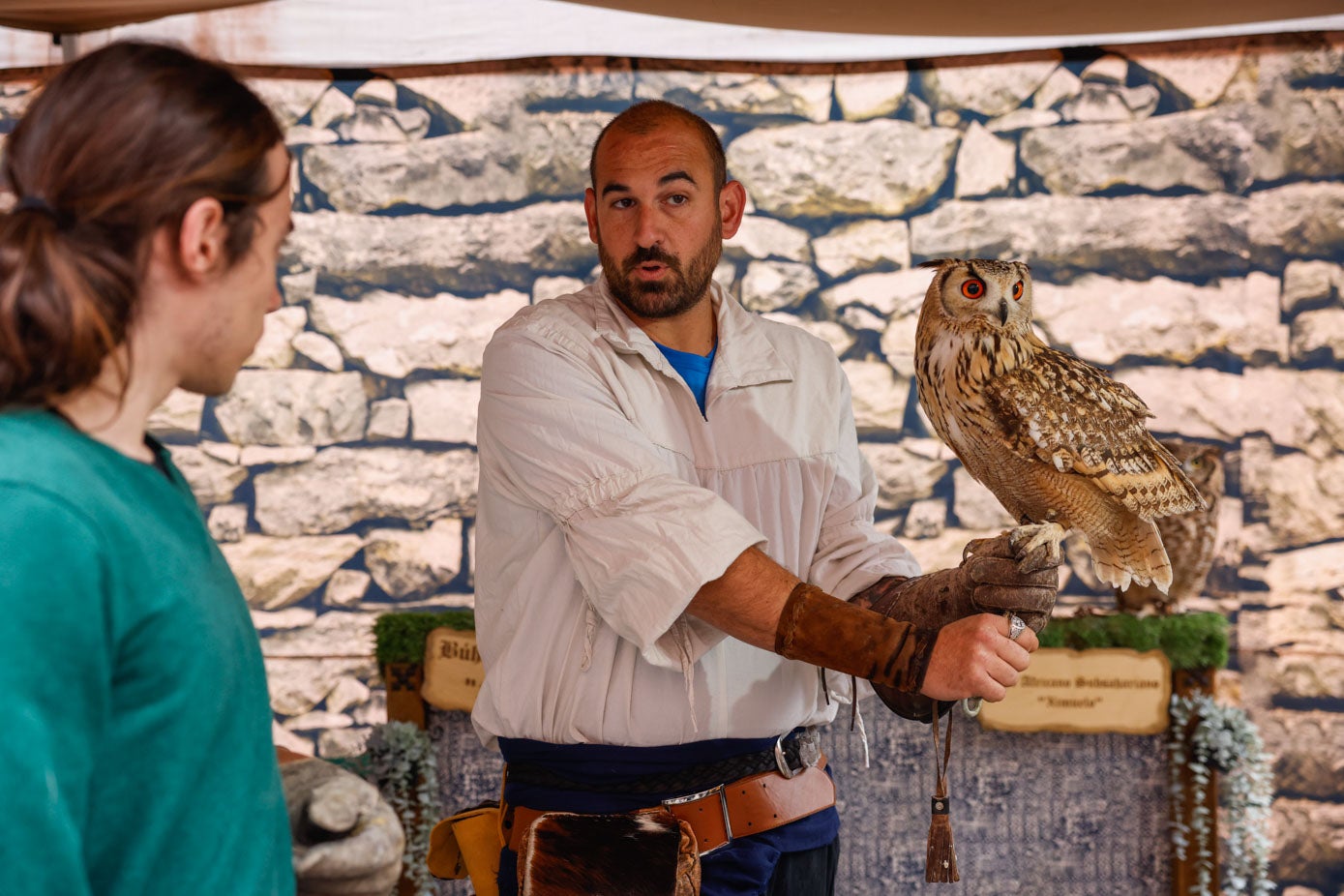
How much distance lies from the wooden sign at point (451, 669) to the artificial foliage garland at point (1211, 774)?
1.66 meters

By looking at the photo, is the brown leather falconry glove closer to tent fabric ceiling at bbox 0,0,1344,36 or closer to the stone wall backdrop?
tent fabric ceiling at bbox 0,0,1344,36

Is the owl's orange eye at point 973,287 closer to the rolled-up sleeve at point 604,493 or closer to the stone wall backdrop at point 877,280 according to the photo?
the rolled-up sleeve at point 604,493

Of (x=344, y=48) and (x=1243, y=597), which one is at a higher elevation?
(x=344, y=48)

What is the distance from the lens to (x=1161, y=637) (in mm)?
2580

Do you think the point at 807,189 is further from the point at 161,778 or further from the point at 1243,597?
the point at 161,778

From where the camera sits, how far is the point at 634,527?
1535 mm

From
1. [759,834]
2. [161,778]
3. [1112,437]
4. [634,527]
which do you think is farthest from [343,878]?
[1112,437]

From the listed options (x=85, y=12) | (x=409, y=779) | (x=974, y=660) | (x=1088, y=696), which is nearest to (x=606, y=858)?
(x=974, y=660)

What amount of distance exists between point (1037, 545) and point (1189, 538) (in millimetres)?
1423

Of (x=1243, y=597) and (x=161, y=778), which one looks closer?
(x=161, y=778)

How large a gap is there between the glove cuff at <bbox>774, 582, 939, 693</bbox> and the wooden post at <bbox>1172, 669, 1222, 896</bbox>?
1.44 m

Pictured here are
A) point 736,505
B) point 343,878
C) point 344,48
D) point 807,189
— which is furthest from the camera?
point 807,189

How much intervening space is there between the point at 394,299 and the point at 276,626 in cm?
103

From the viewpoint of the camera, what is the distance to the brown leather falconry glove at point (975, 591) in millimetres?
1479
